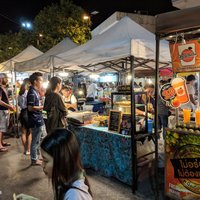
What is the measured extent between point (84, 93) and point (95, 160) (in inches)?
457

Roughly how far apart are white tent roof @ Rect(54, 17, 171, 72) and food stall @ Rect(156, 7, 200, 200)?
0.62 m

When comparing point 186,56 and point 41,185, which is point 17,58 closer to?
point 41,185

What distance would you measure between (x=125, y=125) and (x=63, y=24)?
12.2 m

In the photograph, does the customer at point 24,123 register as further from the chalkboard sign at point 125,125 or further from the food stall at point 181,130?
the food stall at point 181,130

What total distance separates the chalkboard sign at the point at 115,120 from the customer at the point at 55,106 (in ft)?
3.46

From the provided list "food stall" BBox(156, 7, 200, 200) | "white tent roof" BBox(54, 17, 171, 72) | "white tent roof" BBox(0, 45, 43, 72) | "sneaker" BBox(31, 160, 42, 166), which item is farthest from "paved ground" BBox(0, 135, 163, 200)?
"white tent roof" BBox(0, 45, 43, 72)

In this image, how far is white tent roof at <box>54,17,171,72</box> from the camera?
11.8 feet

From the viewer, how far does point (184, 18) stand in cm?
265

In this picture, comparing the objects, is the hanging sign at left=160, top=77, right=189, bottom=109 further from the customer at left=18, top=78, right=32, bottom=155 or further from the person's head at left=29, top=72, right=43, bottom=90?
the customer at left=18, top=78, right=32, bottom=155

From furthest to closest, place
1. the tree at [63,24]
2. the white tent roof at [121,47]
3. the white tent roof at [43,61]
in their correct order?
1. the tree at [63,24]
2. the white tent roof at [43,61]
3. the white tent roof at [121,47]

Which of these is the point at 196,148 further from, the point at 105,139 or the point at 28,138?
the point at 28,138

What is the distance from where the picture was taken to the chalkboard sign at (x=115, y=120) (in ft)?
13.1

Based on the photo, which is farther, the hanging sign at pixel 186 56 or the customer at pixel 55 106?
the customer at pixel 55 106

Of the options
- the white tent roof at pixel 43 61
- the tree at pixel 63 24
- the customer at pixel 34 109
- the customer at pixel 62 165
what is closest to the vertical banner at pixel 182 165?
the customer at pixel 62 165
